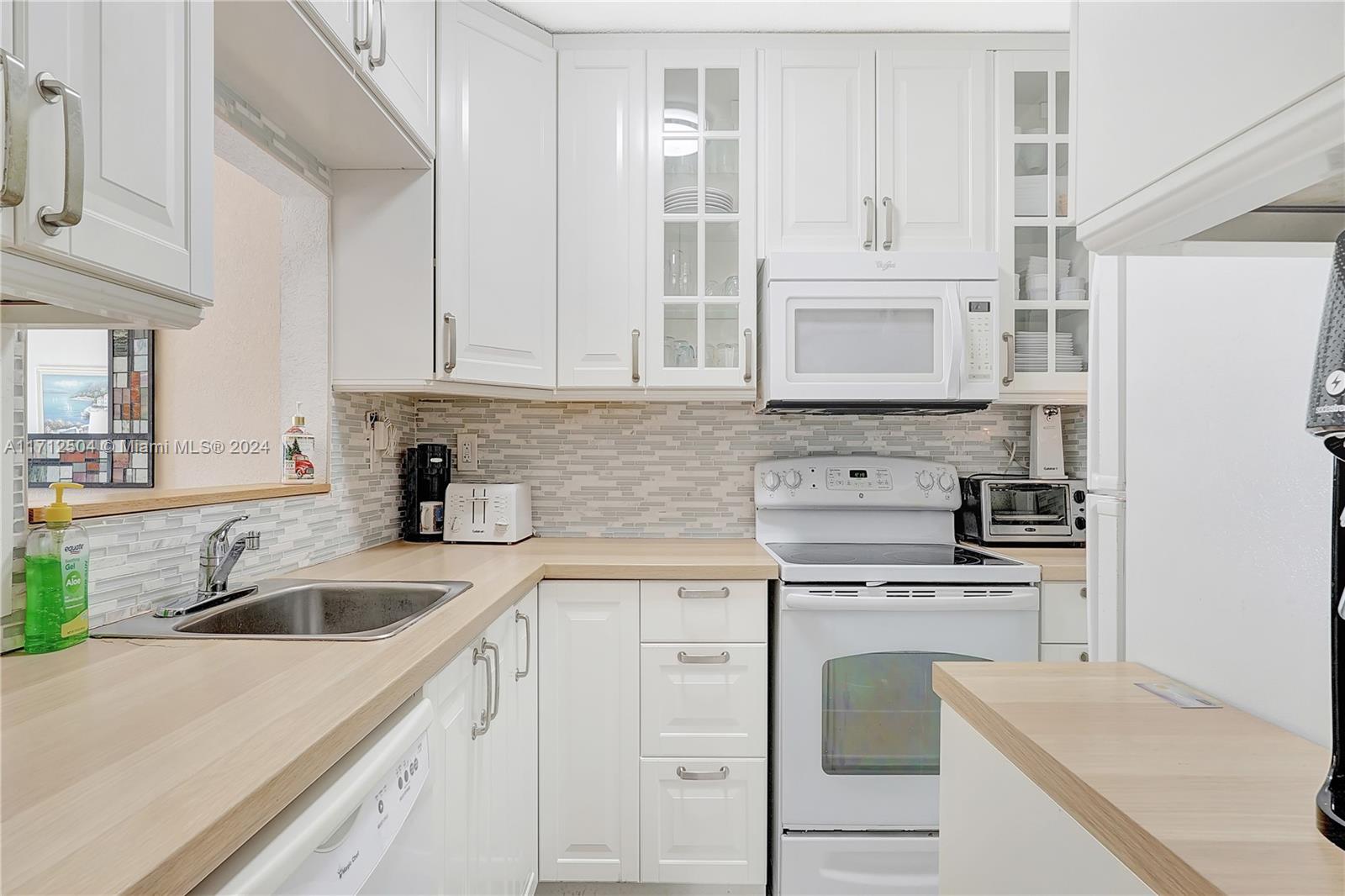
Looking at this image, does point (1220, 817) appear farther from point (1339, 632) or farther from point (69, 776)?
point (69, 776)

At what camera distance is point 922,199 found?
7.45ft

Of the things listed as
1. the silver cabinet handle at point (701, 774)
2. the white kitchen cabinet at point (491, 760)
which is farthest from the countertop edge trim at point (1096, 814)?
the silver cabinet handle at point (701, 774)

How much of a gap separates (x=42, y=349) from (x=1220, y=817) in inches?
73.5

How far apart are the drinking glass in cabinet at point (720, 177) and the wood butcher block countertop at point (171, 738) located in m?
1.53

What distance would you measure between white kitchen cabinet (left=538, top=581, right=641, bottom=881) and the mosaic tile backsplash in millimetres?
671

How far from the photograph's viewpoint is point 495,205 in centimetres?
210

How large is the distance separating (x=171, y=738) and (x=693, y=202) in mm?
1986

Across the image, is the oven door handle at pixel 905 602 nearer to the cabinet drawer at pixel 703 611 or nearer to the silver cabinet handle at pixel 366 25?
the cabinet drawer at pixel 703 611

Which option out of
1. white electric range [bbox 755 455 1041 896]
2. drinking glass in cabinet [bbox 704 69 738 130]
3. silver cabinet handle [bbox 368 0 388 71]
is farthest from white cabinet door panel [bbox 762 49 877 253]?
silver cabinet handle [bbox 368 0 388 71]

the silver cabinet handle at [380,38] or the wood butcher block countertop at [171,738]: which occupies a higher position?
the silver cabinet handle at [380,38]

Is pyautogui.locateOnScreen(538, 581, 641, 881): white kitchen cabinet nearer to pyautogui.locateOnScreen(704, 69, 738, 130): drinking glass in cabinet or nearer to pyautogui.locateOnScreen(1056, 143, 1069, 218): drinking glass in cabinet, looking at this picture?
pyautogui.locateOnScreen(704, 69, 738, 130): drinking glass in cabinet

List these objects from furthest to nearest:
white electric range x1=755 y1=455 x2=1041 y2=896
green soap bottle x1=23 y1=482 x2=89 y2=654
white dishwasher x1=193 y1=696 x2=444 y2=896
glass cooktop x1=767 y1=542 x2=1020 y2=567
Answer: glass cooktop x1=767 y1=542 x2=1020 y2=567 → white electric range x1=755 y1=455 x2=1041 y2=896 → green soap bottle x1=23 y1=482 x2=89 y2=654 → white dishwasher x1=193 y1=696 x2=444 y2=896

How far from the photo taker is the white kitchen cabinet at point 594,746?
1.93 metres

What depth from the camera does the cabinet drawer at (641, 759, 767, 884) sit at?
6.34 ft
